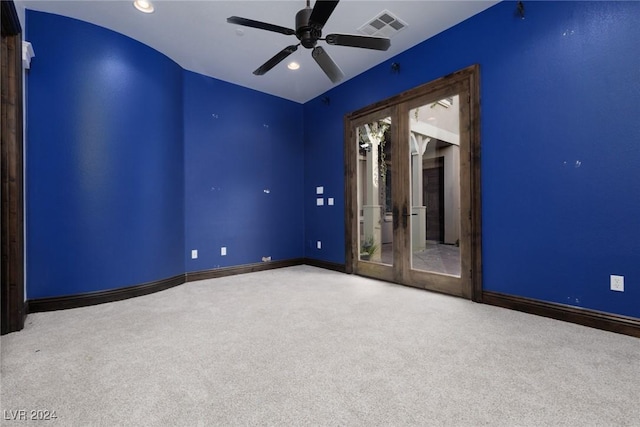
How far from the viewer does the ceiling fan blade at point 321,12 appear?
1.96 metres

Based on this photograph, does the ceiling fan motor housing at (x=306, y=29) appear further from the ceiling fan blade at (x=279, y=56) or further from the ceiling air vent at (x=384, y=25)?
the ceiling air vent at (x=384, y=25)

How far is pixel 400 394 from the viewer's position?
61.2 inches

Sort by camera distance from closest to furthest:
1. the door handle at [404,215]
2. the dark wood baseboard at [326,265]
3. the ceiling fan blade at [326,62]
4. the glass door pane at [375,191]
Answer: the ceiling fan blade at [326,62], the door handle at [404,215], the glass door pane at [375,191], the dark wood baseboard at [326,265]

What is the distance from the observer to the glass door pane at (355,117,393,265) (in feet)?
13.8

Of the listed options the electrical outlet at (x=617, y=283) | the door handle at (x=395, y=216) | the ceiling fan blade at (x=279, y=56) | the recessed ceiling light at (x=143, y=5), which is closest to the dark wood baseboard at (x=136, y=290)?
the door handle at (x=395, y=216)

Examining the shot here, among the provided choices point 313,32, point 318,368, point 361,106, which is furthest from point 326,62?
point 318,368

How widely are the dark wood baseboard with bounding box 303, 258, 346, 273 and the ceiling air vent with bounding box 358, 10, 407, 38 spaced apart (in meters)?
3.28

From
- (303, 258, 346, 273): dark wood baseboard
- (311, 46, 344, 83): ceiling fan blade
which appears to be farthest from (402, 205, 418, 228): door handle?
(311, 46, 344, 83): ceiling fan blade

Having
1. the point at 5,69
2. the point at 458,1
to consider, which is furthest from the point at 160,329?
the point at 458,1

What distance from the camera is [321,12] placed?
82.3 inches

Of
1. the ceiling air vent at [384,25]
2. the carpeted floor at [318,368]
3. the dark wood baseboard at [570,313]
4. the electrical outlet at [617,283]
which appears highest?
the ceiling air vent at [384,25]

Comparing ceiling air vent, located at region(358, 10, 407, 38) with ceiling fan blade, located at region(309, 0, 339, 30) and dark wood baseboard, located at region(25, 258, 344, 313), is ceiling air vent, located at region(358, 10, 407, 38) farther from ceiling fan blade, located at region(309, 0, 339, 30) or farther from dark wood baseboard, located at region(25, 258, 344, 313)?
dark wood baseboard, located at region(25, 258, 344, 313)

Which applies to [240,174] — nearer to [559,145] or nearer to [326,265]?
[326,265]

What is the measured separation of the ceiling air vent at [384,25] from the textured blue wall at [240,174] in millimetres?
2348
